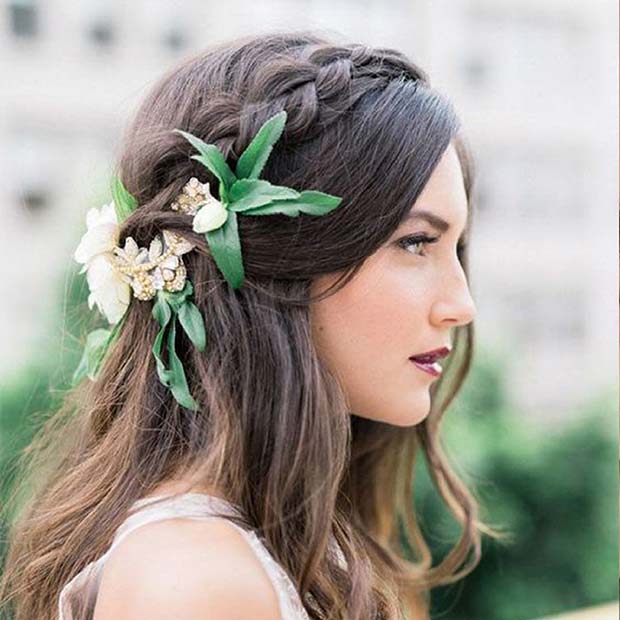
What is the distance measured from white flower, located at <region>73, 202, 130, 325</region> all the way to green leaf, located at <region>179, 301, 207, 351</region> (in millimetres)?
118

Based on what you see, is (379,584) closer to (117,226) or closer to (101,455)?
(101,455)

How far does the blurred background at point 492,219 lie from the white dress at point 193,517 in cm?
37

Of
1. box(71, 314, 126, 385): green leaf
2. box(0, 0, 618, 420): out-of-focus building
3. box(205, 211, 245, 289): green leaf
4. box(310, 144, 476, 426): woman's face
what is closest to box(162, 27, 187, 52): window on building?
box(0, 0, 618, 420): out-of-focus building

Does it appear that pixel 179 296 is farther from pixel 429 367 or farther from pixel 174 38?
pixel 174 38

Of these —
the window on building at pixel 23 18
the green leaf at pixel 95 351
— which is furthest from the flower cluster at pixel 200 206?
the window on building at pixel 23 18

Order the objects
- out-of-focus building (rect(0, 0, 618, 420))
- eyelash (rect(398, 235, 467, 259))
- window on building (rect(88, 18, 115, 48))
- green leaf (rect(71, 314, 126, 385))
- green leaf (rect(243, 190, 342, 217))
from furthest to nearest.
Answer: window on building (rect(88, 18, 115, 48)) < out-of-focus building (rect(0, 0, 618, 420)) < green leaf (rect(71, 314, 126, 385)) < eyelash (rect(398, 235, 467, 259)) < green leaf (rect(243, 190, 342, 217))

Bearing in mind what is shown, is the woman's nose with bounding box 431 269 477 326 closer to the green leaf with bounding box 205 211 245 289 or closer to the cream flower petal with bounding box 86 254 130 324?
the green leaf with bounding box 205 211 245 289

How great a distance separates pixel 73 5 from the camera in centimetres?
791

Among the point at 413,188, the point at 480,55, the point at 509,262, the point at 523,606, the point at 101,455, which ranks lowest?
the point at 509,262

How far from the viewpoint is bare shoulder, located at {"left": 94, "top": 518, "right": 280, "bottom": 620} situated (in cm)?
113

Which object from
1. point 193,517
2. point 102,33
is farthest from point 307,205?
point 102,33

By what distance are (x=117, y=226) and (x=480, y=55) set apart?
9.54 m

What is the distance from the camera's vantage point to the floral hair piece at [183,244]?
1.25 metres

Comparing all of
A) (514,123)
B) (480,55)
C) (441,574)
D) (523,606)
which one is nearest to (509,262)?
(514,123)
